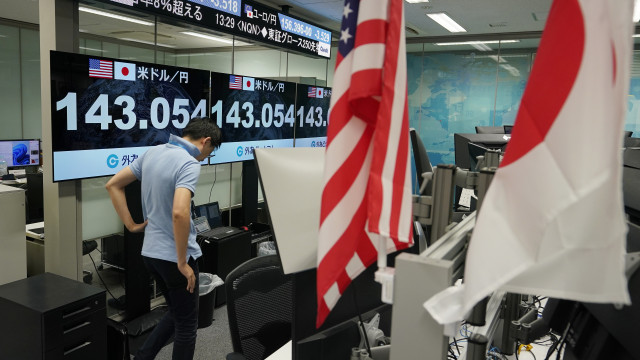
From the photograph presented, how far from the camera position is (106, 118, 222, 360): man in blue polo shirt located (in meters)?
2.41

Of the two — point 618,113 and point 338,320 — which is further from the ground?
point 618,113

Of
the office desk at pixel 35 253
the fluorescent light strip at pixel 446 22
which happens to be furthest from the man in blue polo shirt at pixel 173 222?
the fluorescent light strip at pixel 446 22

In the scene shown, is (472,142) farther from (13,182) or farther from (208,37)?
(13,182)

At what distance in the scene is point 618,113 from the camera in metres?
0.80

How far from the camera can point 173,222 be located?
241 cm

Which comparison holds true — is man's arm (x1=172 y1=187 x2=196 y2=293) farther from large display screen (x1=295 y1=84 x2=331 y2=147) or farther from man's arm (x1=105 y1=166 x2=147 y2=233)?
large display screen (x1=295 y1=84 x2=331 y2=147)

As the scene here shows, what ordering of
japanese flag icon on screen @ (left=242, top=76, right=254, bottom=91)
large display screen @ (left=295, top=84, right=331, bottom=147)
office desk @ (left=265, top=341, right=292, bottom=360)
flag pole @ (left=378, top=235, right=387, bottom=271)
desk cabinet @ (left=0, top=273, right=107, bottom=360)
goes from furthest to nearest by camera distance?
large display screen @ (left=295, top=84, right=331, bottom=147), japanese flag icon on screen @ (left=242, top=76, right=254, bottom=91), desk cabinet @ (left=0, top=273, right=107, bottom=360), office desk @ (left=265, top=341, right=292, bottom=360), flag pole @ (left=378, top=235, right=387, bottom=271)

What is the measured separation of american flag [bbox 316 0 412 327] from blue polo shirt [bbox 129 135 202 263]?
1475 millimetres

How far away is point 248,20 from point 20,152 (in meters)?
3.34

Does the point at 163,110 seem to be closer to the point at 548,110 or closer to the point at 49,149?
the point at 49,149

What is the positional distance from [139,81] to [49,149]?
741 mm

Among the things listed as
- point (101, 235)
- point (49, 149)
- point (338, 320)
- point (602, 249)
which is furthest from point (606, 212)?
point (101, 235)

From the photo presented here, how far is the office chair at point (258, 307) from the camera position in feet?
6.07

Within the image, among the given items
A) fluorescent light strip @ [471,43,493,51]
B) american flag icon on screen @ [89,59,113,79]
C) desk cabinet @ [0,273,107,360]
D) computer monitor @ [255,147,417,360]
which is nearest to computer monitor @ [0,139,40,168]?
american flag icon on screen @ [89,59,113,79]
